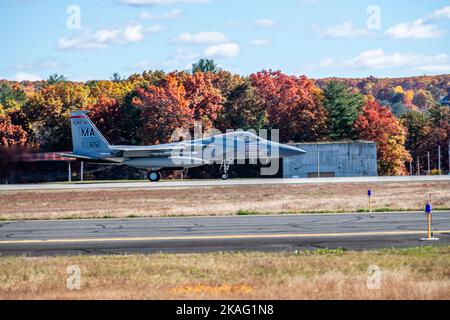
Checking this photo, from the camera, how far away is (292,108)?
8219 cm

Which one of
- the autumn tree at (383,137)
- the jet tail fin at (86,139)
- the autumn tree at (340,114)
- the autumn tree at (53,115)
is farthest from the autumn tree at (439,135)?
the jet tail fin at (86,139)

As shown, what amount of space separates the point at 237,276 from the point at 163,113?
2347 inches

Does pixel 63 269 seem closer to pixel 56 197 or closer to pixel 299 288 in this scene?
pixel 299 288

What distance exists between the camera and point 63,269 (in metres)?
15.4

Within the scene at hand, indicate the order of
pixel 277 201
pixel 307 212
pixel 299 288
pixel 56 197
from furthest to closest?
1. pixel 56 197
2. pixel 277 201
3. pixel 307 212
4. pixel 299 288

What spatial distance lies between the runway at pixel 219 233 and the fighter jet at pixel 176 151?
23.3 meters

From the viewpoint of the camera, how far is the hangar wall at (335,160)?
63.4 m

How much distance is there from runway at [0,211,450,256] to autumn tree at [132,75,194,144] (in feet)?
145

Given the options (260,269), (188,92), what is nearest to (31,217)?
(260,269)

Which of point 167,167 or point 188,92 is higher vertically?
point 188,92

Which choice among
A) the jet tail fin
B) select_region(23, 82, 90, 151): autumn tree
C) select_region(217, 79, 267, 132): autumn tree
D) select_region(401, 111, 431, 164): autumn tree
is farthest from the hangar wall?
select_region(401, 111, 431, 164): autumn tree

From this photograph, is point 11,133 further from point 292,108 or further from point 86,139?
point 292,108
